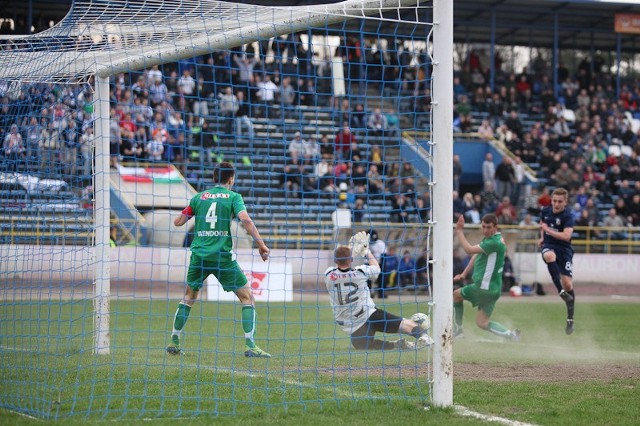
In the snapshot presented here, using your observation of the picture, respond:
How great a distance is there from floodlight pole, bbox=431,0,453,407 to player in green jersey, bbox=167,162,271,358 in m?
3.02

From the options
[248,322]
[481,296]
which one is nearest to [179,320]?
[248,322]

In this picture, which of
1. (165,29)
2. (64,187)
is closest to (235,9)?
(165,29)

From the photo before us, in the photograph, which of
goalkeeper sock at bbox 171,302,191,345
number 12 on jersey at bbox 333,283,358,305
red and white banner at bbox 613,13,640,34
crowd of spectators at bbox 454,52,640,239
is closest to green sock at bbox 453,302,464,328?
number 12 on jersey at bbox 333,283,358,305

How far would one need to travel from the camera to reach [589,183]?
109 feet

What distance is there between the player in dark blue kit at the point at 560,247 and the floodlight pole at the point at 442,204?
680 centimetres

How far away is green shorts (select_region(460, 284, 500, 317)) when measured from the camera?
13.4 metres

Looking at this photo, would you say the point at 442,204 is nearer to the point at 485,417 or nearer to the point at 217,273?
the point at 485,417

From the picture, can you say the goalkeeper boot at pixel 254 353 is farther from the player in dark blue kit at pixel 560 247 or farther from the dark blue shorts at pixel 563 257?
the dark blue shorts at pixel 563 257

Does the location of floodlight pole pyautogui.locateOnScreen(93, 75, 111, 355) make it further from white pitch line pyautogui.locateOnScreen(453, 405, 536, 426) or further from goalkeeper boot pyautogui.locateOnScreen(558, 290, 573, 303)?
goalkeeper boot pyautogui.locateOnScreen(558, 290, 573, 303)

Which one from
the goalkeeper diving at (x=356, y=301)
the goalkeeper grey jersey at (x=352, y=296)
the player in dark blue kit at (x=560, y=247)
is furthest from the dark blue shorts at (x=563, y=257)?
the goalkeeper grey jersey at (x=352, y=296)

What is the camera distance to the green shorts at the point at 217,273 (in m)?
10.4

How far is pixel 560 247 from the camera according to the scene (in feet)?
47.6

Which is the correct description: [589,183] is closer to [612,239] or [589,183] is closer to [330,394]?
[612,239]

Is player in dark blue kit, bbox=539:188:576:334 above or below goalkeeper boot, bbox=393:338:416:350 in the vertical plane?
above
